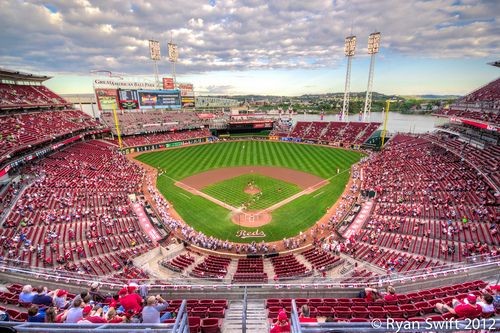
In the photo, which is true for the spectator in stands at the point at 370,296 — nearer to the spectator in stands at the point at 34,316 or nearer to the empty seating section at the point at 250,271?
the empty seating section at the point at 250,271

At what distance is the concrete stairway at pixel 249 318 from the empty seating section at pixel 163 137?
57.8 meters

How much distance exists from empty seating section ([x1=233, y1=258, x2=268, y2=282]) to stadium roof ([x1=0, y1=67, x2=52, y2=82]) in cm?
5405

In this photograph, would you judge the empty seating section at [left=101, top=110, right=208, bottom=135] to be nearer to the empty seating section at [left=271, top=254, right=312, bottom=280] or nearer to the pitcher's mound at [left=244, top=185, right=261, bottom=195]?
the pitcher's mound at [left=244, top=185, right=261, bottom=195]

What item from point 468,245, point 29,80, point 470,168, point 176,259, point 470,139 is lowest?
point 176,259

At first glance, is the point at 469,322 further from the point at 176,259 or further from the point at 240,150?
the point at 240,150

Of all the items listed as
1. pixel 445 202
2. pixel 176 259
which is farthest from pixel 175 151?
pixel 445 202

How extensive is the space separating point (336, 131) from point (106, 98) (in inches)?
2416

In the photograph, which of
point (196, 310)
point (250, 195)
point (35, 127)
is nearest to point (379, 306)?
point (196, 310)

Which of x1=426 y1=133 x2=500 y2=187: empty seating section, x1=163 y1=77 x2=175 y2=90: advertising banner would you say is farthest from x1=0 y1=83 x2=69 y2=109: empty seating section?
x1=426 y1=133 x2=500 y2=187: empty seating section

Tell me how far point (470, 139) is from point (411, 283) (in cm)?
3517

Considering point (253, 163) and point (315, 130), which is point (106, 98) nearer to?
point (253, 163)

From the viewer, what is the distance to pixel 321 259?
2006 centimetres

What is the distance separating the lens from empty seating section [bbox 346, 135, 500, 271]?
61.0 ft

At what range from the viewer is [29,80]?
5156 cm
